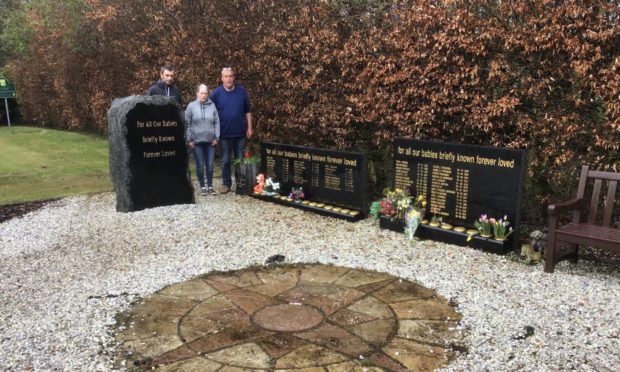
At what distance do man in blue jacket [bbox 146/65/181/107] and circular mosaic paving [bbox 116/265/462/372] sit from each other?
13.8 ft

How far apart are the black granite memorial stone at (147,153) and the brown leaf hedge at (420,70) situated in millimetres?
2060

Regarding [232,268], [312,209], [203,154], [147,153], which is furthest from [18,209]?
[232,268]

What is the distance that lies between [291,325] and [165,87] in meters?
5.59

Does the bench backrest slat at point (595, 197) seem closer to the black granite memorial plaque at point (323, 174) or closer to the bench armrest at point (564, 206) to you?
the bench armrest at point (564, 206)

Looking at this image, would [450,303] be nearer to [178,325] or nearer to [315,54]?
[178,325]

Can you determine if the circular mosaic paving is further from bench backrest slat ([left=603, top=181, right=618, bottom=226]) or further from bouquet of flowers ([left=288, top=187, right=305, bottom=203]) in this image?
bouquet of flowers ([left=288, top=187, right=305, bottom=203])

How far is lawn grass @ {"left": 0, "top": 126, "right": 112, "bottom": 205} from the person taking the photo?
32.5 ft

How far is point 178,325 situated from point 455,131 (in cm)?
449

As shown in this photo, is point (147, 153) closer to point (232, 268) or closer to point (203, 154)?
point (203, 154)

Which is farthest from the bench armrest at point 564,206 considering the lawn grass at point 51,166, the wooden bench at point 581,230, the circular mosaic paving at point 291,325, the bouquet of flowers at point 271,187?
the lawn grass at point 51,166

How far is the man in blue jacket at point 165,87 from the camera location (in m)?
8.23

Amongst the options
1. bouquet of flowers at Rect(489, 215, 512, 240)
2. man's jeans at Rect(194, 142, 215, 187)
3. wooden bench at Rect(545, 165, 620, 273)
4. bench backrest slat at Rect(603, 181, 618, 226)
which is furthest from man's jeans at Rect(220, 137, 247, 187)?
bench backrest slat at Rect(603, 181, 618, 226)

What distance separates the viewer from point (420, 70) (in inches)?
265

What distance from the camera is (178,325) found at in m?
4.07
